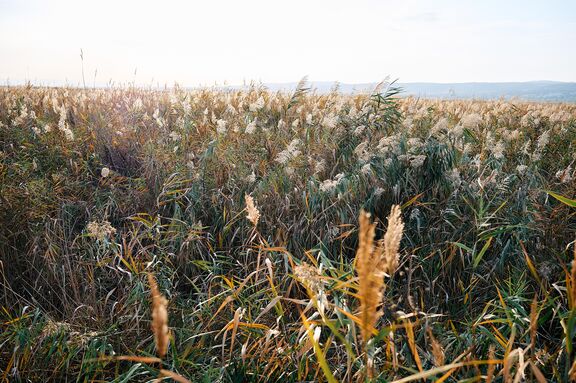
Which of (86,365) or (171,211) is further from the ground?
(171,211)

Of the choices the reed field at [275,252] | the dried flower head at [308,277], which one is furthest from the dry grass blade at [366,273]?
the dried flower head at [308,277]

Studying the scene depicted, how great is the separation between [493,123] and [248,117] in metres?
3.44

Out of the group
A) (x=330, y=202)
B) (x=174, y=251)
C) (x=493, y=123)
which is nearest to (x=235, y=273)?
(x=174, y=251)

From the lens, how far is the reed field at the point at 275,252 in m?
1.96

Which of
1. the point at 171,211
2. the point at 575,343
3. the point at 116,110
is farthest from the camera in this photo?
the point at 116,110

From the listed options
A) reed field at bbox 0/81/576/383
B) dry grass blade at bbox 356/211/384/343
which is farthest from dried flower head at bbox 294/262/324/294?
dry grass blade at bbox 356/211/384/343

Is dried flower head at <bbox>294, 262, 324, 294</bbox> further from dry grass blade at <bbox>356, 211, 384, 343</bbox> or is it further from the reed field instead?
dry grass blade at <bbox>356, 211, 384, 343</bbox>

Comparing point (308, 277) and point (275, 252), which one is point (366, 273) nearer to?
point (308, 277)

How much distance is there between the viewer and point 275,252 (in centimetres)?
287

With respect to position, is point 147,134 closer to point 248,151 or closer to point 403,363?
point 248,151

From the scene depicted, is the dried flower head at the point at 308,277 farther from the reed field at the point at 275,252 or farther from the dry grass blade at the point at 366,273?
the dry grass blade at the point at 366,273

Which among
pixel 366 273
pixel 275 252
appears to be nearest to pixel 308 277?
pixel 366 273

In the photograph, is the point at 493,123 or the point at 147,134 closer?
the point at 147,134

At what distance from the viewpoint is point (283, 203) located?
125 inches
